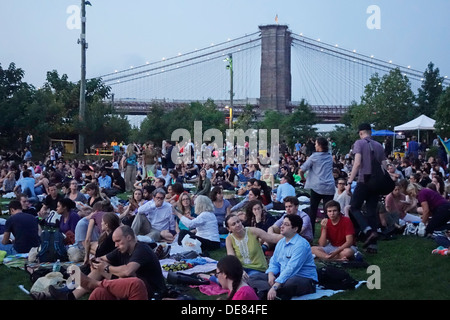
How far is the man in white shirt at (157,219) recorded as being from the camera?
10.4 metres

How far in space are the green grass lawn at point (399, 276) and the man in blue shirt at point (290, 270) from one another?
39cm

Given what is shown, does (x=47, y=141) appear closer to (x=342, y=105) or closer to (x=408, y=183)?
(x=408, y=183)

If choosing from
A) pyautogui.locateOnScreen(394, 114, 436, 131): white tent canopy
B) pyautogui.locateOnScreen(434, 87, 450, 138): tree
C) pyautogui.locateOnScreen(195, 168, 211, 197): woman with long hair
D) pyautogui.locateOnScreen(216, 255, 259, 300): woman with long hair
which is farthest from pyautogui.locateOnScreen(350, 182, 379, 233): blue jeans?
pyautogui.locateOnScreen(394, 114, 436, 131): white tent canopy

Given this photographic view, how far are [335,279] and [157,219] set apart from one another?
13.4 ft

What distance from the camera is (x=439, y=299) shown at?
6.64m

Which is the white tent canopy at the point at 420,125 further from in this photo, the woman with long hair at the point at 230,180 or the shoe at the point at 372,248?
the shoe at the point at 372,248

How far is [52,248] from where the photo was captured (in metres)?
8.92

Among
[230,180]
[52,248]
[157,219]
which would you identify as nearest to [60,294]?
[52,248]

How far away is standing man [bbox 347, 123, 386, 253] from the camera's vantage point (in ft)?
29.8

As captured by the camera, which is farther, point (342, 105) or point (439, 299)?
point (342, 105)

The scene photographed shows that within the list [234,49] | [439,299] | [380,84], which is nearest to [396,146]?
[380,84]

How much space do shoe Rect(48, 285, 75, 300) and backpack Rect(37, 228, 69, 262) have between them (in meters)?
2.01

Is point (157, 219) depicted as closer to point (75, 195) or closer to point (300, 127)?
point (75, 195)
